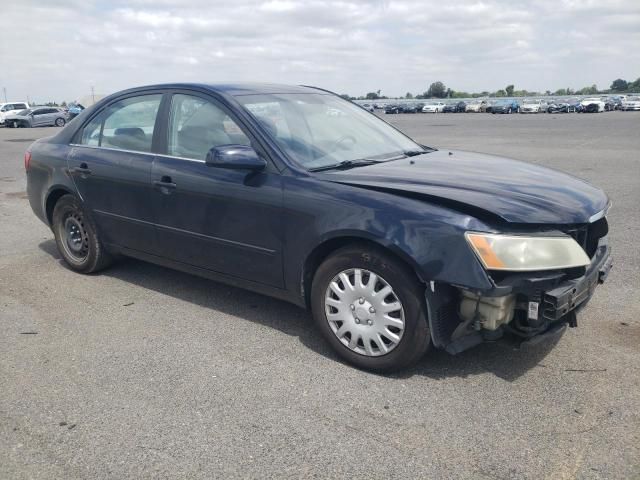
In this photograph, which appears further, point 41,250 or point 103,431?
point 41,250

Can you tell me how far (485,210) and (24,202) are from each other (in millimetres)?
8432

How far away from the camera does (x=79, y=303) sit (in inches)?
188

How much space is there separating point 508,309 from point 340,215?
107 cm

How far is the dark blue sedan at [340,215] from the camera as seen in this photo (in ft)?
10.3

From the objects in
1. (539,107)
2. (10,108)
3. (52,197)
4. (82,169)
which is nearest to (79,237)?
(52,197)

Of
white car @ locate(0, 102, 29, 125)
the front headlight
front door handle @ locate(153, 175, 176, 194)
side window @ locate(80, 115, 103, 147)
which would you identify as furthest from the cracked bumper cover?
white car @ locate(0, 102, 29, 125)

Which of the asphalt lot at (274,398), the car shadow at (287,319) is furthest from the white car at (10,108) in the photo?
the asphalt lot at (274,398)

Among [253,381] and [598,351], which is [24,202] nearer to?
[253,381]

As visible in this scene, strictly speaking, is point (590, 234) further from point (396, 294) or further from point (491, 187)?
point (396, 294)

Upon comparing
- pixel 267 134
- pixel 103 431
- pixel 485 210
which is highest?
pixel 267 134

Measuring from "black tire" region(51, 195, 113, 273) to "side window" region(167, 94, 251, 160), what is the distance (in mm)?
1332

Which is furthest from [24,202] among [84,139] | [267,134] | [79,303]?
[267,134]

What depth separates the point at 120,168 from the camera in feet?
15.5

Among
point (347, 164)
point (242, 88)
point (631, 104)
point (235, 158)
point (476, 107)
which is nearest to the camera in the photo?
point (235, 158)
